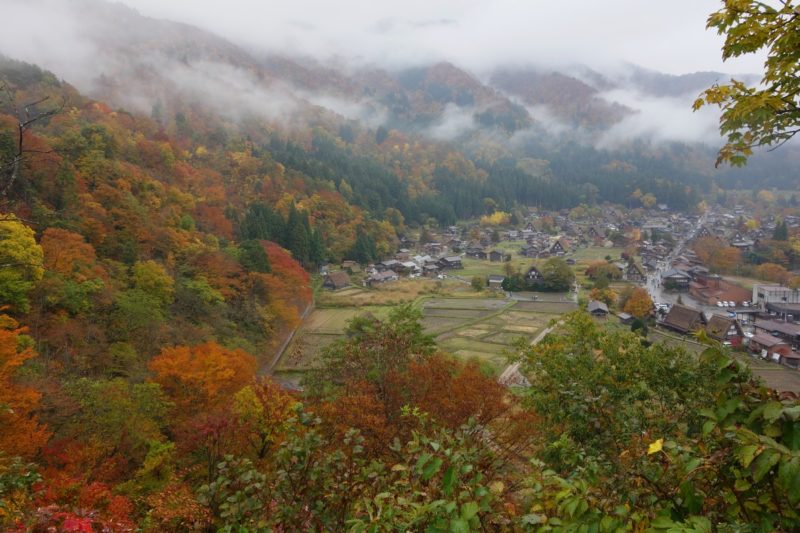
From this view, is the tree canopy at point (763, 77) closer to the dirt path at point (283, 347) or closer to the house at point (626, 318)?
the dirt path at point (283, 347)

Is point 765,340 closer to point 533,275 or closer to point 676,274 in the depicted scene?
point 676,274

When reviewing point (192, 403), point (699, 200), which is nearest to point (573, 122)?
point (699, 200)

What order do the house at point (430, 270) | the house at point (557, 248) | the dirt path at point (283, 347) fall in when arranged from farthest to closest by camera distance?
the house at point (557, 248)
the house at point (430, 270)
the dirt path at point (283, 347)

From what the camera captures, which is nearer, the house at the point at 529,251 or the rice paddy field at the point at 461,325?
the rice paddy field at the point at 461,325

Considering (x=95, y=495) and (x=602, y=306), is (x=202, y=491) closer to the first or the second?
(x=95, y=495)

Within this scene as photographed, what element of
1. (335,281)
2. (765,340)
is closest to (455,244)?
(335,281)

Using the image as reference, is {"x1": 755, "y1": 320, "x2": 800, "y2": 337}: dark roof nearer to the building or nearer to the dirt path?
the building

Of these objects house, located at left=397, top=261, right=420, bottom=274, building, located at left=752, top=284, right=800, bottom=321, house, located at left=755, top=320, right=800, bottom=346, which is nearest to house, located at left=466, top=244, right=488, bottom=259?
house, located at left=397, top=261, right=420, bottom=274

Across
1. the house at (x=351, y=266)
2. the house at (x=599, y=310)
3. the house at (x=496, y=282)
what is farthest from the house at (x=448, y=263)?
the house at (x=599, y=310)
